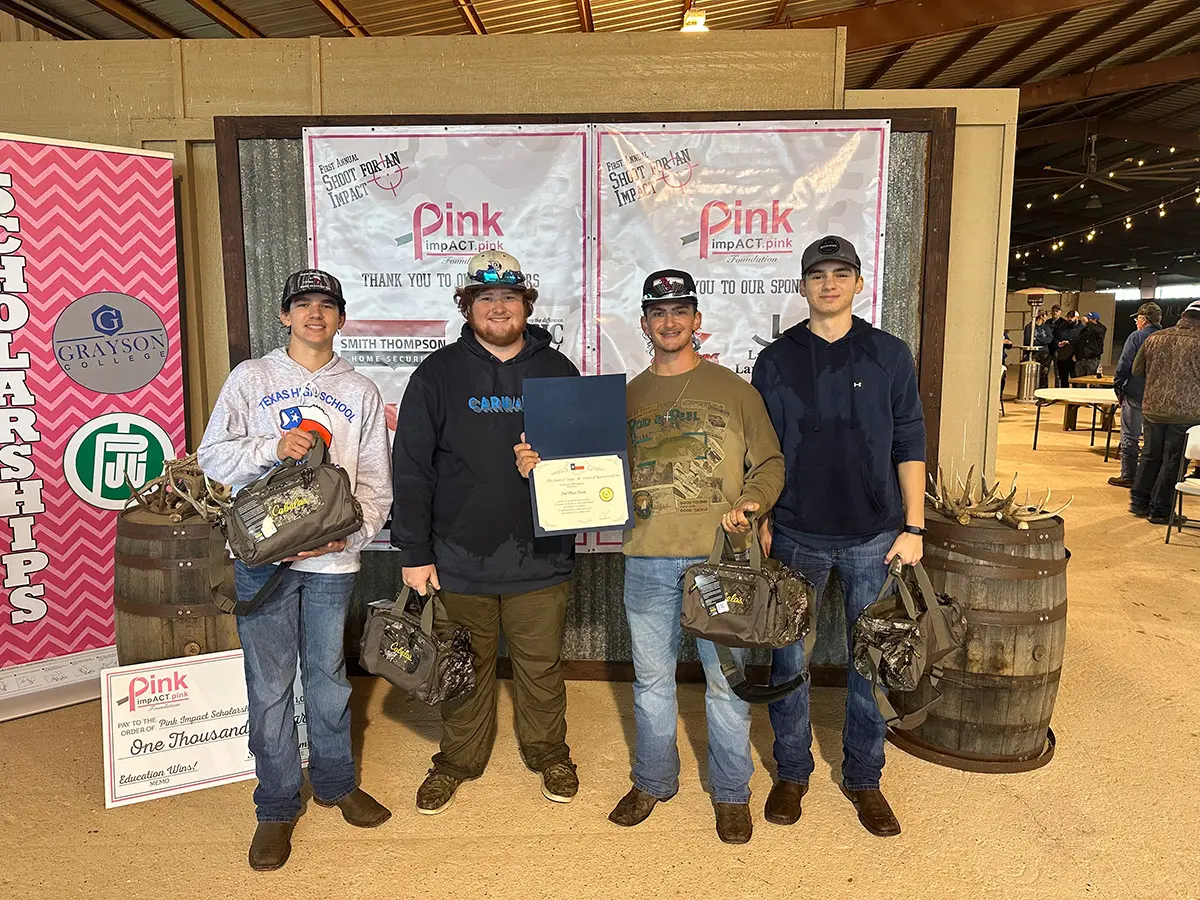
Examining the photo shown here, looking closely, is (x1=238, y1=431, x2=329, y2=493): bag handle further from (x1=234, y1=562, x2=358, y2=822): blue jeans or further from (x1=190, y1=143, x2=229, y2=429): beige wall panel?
(x1=190, y1=143, x2=229, y2=429): beige wall panel

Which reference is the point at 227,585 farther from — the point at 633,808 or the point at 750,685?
the point at 750,685

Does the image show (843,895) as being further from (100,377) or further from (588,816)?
(100,377)

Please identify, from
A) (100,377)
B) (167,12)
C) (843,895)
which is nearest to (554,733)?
(843,895)

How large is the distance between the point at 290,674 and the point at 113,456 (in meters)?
1.74

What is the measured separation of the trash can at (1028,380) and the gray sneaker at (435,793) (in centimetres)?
1635

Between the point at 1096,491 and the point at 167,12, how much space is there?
9737mm

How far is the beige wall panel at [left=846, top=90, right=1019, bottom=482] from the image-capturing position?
3.45 m

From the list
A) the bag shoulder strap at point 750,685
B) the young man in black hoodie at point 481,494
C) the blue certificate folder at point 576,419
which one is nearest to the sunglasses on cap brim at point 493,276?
the young man in black hoodie at point 481,494

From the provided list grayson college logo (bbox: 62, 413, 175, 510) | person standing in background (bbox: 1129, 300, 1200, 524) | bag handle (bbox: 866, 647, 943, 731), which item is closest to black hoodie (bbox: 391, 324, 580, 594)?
bag handle (bbox: 866, 647, 943, 731)

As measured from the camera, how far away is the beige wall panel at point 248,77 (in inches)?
138

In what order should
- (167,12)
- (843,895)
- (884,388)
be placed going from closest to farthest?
1. (843,895)
2. (884,388)
3. (167,12)

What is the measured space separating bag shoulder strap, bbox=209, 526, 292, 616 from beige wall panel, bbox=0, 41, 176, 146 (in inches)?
93.6

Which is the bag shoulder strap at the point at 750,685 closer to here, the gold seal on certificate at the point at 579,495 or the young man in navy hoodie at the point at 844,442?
the young man in navy hoodie at the point at 844,442

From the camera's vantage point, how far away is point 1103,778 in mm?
2828
